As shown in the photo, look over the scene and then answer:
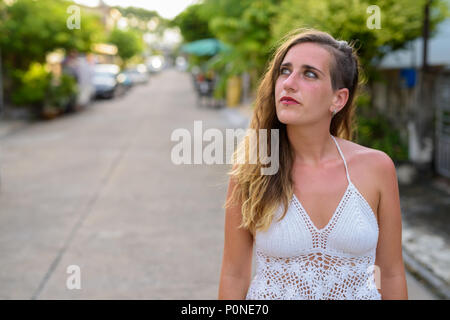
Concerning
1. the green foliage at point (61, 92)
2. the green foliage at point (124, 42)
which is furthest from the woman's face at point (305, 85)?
the green foliage at point (124, 42)

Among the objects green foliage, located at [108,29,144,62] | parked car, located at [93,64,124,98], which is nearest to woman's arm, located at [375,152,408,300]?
parked car, located at [93,64,124,98]

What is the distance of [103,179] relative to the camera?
31.5 feet

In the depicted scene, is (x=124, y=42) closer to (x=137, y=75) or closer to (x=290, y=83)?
(x=137, y=75)

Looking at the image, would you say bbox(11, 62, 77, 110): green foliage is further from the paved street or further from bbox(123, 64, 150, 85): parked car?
bbox(123, 64, 150, 85): parked car

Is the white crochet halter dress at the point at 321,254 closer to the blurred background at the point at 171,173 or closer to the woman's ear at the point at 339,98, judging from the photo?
the woman's ear at the point at 339,98

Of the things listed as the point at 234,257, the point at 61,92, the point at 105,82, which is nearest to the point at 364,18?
the point at 234,257

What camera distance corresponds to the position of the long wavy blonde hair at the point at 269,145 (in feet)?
6.31

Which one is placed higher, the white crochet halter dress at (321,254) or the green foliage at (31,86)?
the green foliage at (31,86)

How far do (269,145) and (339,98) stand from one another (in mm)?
307

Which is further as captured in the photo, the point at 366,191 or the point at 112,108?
→ the point at 112,108

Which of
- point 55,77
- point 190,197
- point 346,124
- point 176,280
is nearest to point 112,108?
point 55,77

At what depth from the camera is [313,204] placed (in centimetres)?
193
